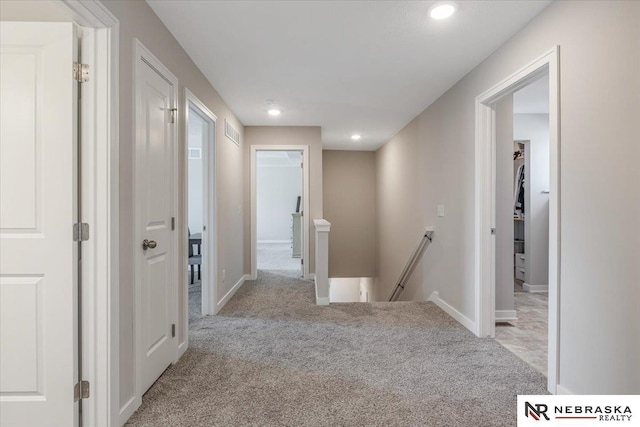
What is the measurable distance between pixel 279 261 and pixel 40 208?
17.9 ft

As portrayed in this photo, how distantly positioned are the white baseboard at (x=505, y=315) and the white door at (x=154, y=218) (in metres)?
3.15

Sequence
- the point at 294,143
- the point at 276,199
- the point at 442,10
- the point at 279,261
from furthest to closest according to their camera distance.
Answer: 1. the point at 276,199
2. the point at 279,261
3. the point at 294,143
4. the point at 442,10

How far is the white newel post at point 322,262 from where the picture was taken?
3.84m

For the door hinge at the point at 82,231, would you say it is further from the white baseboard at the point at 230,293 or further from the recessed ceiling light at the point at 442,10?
the recessed ceiling light at the point at 442,10

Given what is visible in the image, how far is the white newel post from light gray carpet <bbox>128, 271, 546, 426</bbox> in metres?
0.46

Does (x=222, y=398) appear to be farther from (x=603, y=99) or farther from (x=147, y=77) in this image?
(x=603, y=99)

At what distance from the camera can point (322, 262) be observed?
385 centimetres

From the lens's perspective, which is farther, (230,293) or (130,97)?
(230,293)

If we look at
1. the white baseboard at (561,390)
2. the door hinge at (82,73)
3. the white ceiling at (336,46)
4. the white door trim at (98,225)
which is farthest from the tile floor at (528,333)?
the door hinge at (82,73)

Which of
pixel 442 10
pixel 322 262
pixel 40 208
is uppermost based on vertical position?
pixel 442 10

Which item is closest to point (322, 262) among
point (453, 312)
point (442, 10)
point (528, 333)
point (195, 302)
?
point (453, 312)

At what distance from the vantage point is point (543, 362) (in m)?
2.52

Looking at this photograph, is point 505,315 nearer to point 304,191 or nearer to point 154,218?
point 304,191

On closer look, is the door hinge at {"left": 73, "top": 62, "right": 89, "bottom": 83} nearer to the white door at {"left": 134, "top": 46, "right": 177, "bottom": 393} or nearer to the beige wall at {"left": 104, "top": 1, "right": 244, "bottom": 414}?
the beige wall at {"left": 104, "top": 1, "right": 244, "bottom": 414}
